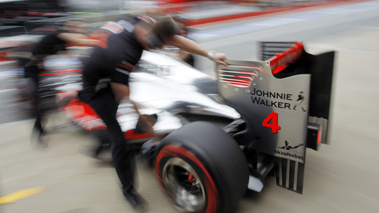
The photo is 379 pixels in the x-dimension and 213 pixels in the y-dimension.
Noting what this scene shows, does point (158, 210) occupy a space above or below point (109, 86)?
below

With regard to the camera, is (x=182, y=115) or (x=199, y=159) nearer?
(x=199, y=159)

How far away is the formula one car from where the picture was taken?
2.05 m

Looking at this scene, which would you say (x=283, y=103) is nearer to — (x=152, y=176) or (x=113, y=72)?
(x=113, y=72)

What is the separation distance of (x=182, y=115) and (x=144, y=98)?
49cm

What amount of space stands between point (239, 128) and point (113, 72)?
1155mm

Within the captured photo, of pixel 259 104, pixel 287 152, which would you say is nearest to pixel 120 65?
pixel 259 104

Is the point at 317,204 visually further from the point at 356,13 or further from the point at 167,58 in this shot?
the point at 356,13

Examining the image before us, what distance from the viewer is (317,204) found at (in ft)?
7.96

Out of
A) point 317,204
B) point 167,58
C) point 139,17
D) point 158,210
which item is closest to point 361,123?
point 317,204

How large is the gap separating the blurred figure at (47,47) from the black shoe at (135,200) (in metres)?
1.79

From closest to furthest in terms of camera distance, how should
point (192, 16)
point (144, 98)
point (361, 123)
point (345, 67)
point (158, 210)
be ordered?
point (158, 210) → point (144, 98) → point (361, 123) → point (345, 67) → point (192, 16)

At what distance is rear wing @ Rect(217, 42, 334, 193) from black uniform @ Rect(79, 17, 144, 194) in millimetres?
769

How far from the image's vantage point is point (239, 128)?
8.52 ft

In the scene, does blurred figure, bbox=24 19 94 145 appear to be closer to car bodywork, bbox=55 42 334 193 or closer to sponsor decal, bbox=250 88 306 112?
car bodywork, bbox=55 42 334 193
